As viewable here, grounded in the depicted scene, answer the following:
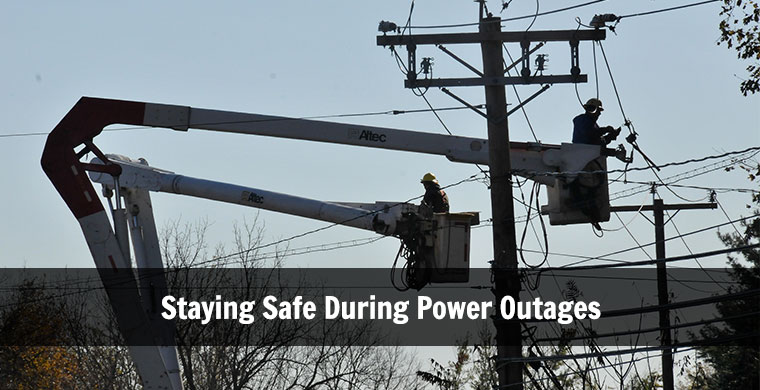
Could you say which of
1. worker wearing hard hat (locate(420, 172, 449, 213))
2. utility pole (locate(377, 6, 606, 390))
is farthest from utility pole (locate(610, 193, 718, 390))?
utility pole (locate(377, 6, 606, 390))

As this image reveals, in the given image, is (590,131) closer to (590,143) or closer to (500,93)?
(590,143)

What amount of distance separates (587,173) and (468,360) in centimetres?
2710

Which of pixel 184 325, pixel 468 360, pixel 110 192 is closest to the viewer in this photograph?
pixel 110 192

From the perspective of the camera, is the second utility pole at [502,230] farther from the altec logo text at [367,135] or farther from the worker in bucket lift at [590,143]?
the altec logo text at [367,135]

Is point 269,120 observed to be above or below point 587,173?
above

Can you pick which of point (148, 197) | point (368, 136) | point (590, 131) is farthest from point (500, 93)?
point (148, 197)

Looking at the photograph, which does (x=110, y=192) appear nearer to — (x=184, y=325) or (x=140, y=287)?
(x=140, y=287)

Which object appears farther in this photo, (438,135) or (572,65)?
(438,135)

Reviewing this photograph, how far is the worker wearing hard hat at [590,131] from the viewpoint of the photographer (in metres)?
19.6

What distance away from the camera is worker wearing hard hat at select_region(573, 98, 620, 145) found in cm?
1961

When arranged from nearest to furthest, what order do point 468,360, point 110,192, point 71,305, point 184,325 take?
point 110,192 → point 184,325 → point 71,305 → point 468,360

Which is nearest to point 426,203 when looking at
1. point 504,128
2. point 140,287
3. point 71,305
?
point 504,128

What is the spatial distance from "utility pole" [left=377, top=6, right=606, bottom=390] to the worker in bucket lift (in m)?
0.84

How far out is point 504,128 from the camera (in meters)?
18.7
